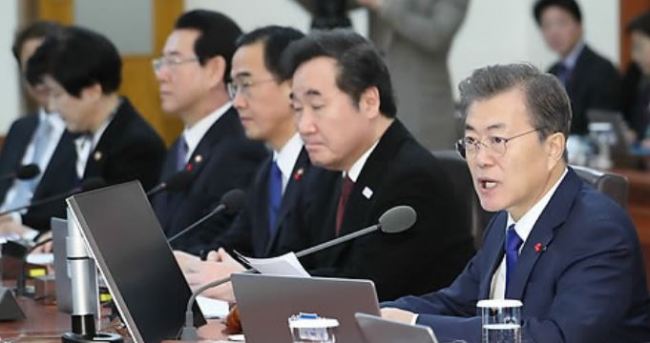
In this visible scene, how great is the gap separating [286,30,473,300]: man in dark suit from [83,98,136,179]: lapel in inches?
52.1

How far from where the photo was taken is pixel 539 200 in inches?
109

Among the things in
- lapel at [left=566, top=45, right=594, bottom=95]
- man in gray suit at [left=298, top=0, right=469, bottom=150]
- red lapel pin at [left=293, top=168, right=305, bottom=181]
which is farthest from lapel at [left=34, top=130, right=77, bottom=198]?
lapel at [left=566, top=45, right=594, bottom=95]

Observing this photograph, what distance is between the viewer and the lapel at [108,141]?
485 centimetres

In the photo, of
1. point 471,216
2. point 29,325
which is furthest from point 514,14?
point 29,325

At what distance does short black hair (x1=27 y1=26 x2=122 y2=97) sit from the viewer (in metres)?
5.00

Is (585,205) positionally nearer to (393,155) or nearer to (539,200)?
(539,200)

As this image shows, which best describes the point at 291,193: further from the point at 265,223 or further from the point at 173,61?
the point at 173,61

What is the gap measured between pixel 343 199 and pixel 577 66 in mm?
4703

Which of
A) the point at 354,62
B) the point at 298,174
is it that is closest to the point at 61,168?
the point at 298,174

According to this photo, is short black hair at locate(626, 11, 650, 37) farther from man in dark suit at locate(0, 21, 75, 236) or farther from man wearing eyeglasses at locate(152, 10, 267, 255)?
man wearing eyeglasses at locate(152, 10, 267, 255)

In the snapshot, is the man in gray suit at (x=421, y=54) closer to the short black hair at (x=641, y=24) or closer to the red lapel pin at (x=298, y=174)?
the red lapel pin at (x=298, y=174)

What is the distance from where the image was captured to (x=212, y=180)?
427 cm

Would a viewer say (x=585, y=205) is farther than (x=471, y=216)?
No

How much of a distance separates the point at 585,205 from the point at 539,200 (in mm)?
86
